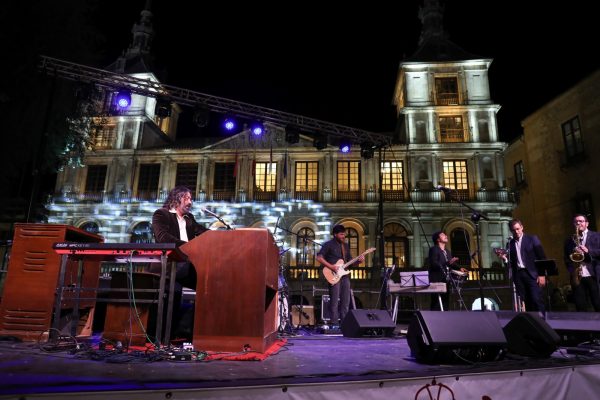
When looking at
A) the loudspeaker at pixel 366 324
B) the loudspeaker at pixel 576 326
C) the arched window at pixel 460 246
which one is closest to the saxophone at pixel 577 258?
the loudspeaker at pixel 576 326

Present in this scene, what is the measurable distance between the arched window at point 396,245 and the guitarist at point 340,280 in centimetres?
1632

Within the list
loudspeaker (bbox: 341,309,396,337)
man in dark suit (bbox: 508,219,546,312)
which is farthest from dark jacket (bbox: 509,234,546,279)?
loudspeaker (bbox: 341,309,396,337)

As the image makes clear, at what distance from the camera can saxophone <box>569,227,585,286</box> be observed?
7.30 meters

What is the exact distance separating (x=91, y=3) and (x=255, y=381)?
15867mm

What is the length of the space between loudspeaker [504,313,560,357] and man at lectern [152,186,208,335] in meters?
3.40

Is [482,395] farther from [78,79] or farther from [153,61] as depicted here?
[153,61]

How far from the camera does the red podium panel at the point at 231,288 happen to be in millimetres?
3633

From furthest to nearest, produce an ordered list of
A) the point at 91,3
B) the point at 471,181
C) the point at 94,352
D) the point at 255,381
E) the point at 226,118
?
the point at 471,181
the point at 226,118
the point at 91,3
the point at 94,352
the point at 255,381

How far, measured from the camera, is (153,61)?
3281 cm

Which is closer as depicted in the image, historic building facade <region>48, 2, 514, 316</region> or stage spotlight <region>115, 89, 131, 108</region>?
stage spotlight <region>115, 89, 131, 108</region>

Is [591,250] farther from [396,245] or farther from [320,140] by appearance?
[396,245]

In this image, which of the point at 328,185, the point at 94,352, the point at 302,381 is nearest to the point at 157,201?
the point at 328,185

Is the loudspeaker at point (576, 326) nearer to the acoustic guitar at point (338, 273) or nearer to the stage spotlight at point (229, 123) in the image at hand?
the acoustic guitar at point (338, 273)

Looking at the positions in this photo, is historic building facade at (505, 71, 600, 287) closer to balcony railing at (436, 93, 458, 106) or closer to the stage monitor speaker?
balcony railing at (436, 93, 458, 106)
